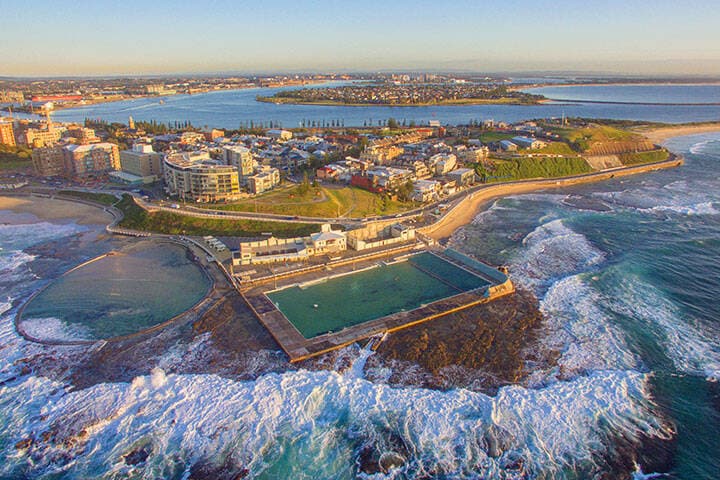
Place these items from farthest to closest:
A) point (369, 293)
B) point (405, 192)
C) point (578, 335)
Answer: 1. point (405, 192)
2. point (369, 293)
3. point (578, 335)

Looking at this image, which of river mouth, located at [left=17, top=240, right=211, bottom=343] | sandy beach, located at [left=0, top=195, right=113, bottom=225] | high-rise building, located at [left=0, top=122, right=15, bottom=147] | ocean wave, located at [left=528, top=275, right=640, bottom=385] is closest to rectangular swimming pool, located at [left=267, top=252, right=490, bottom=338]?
ocean wave, located at [left=528, top=275, right=640, bottom=385]

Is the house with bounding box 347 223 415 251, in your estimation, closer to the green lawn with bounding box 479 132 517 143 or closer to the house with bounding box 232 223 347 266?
the house with bounding box 232 223 347 266

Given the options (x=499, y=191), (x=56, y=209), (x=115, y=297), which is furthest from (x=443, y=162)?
(x=56, y=209)

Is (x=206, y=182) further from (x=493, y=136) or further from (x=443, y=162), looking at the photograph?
(x=493, y=136)

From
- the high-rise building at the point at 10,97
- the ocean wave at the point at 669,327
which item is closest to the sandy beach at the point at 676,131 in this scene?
the ocean wave at the point at 669,327

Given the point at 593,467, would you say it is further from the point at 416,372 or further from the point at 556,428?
the point at 416,372
